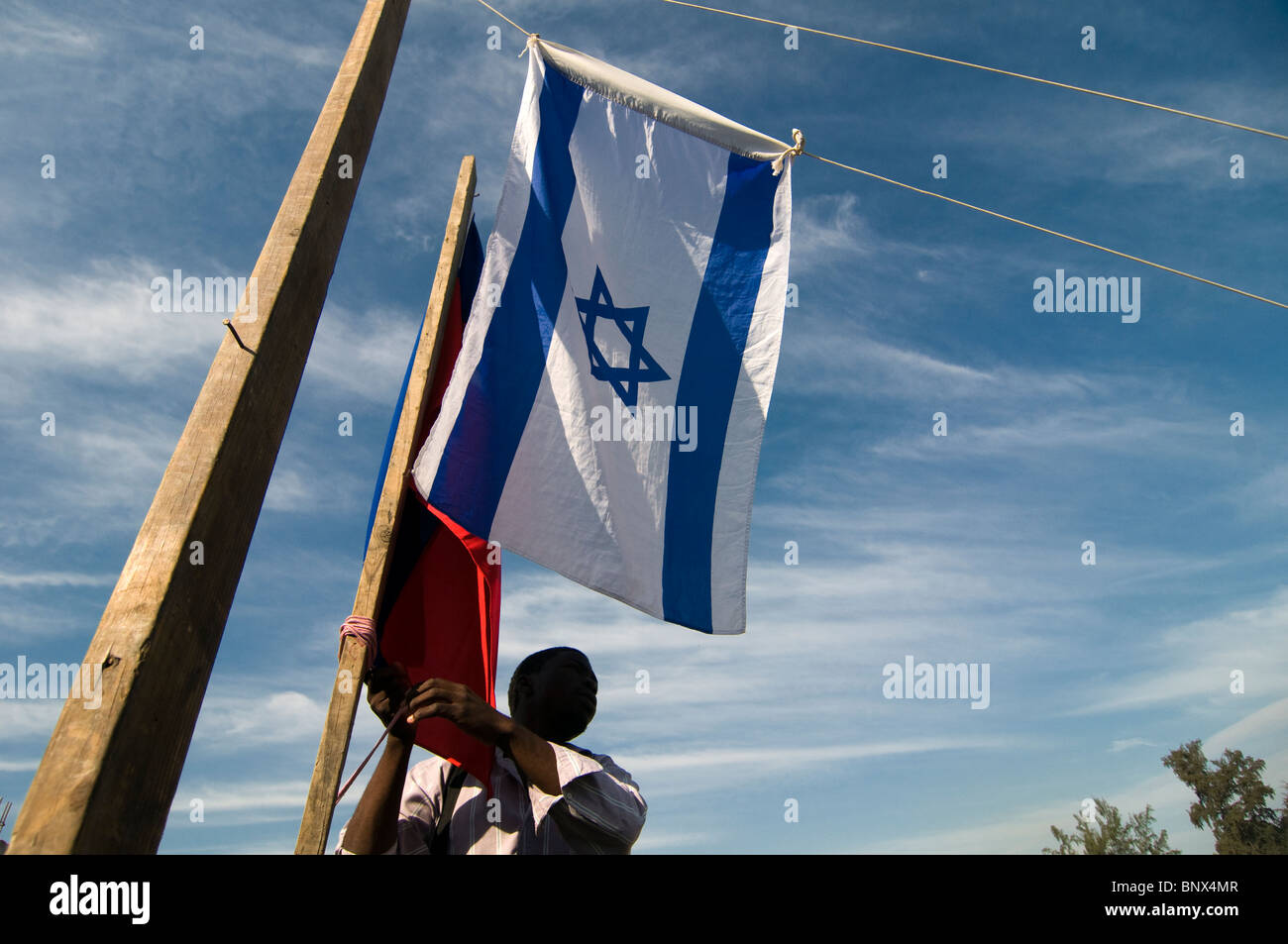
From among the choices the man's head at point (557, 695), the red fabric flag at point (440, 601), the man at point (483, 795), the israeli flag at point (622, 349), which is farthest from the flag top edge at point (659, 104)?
the man at point (483, 795)

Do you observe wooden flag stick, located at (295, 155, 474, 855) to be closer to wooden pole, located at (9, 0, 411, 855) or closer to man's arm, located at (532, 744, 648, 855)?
wooden pole, located at (9, 0, 411, 855)

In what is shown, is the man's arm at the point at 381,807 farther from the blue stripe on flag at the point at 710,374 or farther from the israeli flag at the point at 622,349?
the blue stripe on flag at the point at 710,374

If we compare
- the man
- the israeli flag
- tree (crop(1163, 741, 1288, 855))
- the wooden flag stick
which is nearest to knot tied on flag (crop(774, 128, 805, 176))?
the israeli flag

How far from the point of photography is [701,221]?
3.96 meters

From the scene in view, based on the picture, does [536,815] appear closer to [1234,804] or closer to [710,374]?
[710,374]

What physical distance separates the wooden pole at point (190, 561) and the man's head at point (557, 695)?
1.32 m

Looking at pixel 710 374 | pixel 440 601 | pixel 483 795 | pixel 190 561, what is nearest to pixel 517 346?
pixel 710 374

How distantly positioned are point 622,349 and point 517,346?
496 mm
